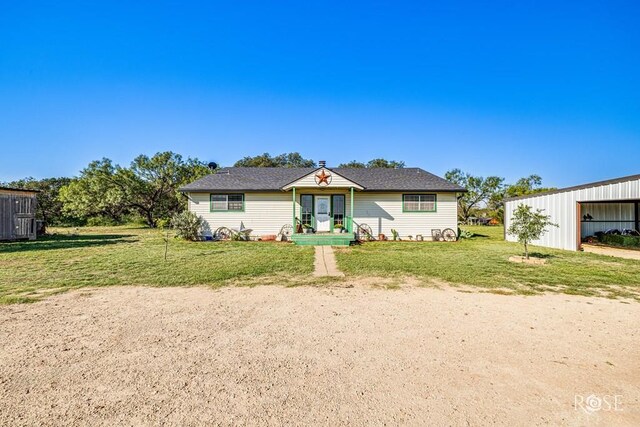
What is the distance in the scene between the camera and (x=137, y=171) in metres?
27.5

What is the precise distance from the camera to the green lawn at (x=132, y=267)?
671 cm

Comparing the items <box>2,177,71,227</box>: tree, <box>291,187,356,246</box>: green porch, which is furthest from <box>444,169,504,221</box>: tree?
<box>2,177,71,227</box>: tree

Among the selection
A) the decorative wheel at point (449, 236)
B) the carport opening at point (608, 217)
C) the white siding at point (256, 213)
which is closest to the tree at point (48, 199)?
the white siding at point (256, 213)

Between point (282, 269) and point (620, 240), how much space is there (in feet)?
49.7

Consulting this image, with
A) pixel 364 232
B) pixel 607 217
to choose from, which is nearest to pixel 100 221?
pixel 364 232

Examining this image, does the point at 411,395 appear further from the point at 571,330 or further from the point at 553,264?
the point at 553,264

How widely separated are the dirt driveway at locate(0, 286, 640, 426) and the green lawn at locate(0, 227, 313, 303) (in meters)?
1.44

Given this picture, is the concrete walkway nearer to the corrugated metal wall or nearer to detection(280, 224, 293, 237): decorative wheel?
detection(280, 224, 293, 237): decorative wheel

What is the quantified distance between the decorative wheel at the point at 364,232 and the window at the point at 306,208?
2.78 meters

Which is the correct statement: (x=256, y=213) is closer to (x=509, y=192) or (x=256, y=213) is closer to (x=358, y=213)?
(x=358, y=213)

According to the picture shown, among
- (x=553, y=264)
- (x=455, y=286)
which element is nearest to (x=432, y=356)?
(x=455, y=286)

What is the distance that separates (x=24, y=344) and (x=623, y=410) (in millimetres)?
6376

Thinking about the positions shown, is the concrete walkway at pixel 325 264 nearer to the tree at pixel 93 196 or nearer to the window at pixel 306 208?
the window at pixel 306 208

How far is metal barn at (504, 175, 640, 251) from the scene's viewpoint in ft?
37.9
